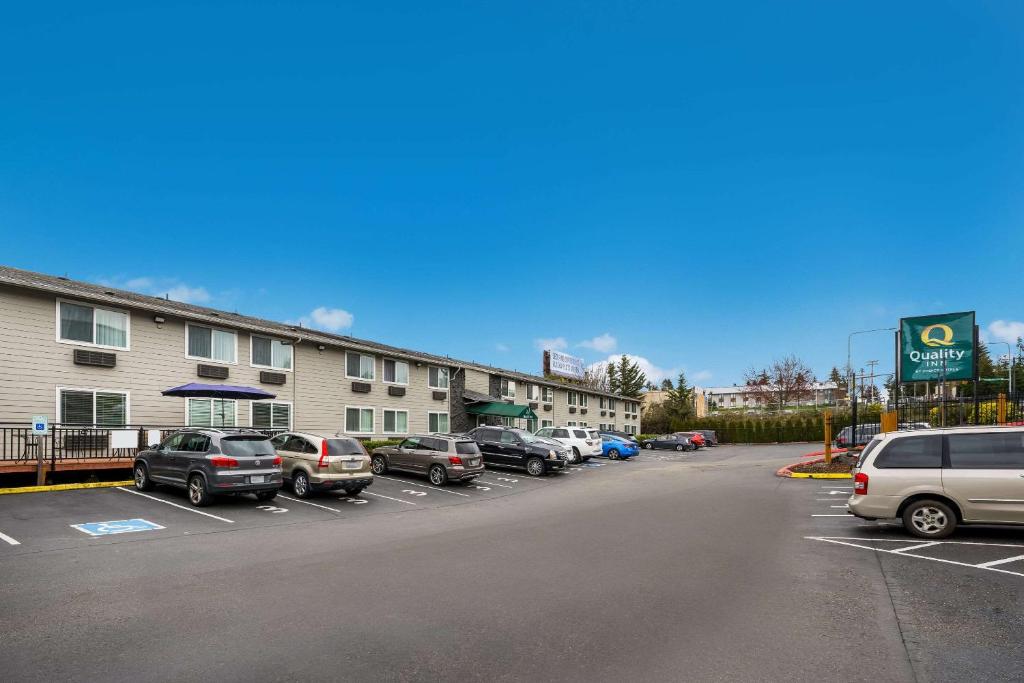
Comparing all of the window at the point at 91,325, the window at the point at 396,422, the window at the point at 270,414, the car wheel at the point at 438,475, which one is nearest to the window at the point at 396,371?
the window at the point at 396,422

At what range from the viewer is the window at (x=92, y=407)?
17.5m

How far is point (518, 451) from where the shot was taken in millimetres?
24750

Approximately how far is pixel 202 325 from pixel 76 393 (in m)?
4.53

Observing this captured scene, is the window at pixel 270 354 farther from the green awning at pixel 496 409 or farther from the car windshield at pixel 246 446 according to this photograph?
the green awning at pixel 496 409

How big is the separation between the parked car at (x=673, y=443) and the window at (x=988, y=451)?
39301 millimetres

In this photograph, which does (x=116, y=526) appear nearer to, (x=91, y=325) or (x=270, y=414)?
(x=91, y=325)

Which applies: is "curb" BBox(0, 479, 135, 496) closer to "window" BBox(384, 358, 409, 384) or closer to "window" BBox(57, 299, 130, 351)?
"window" BBox(57, 299, 130, 351)

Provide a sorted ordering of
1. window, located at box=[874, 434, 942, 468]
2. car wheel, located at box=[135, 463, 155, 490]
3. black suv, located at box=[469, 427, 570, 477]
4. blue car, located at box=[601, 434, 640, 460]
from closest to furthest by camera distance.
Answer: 1. window, located at box=[874, 434, 942, 468]
2. car wheel, located at box=[135, 463, 155, 490]
3. black suv, located at box=[469, 427, 570, 477]
4. blue car, located at box=[601, 434, 640, 460]

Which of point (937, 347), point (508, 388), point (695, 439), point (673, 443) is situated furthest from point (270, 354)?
point (695, 439)

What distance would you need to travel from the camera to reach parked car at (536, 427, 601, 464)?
3170cm

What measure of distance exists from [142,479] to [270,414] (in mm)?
8281

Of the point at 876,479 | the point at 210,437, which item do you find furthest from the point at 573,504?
the point at 210,437

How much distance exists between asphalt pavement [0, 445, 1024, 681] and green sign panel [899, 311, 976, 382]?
12.2 meters

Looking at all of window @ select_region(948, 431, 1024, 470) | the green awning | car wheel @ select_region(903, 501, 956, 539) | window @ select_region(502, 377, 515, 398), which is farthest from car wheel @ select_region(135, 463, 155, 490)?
window @ select_region(502, 377, 515, 398)
